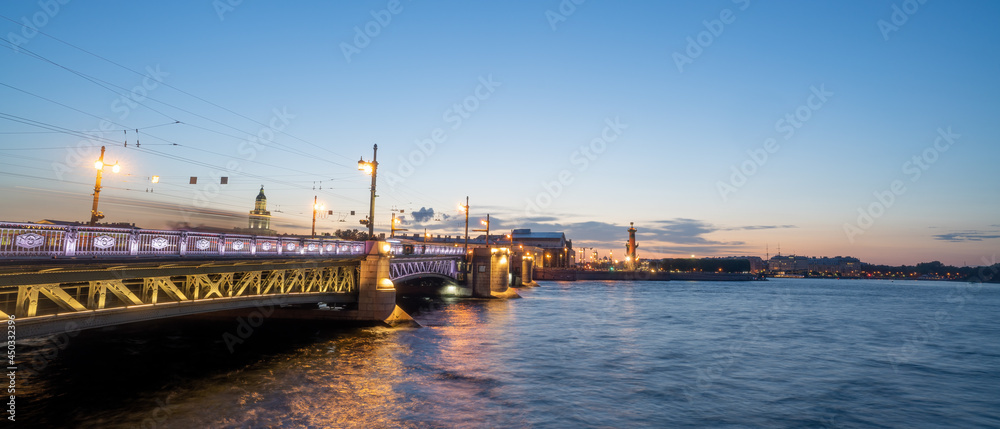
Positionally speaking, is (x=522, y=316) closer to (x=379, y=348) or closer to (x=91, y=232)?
(x=379, y=348)

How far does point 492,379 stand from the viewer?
2269 cm

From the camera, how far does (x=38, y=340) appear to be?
27.5 m

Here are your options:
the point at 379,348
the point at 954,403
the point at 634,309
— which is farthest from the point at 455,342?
the point at 634,309

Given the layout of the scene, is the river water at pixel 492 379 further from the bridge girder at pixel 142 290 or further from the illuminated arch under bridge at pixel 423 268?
the illuminated arch under bridge at pixel 423 268

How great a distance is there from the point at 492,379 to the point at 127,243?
14.1 metres

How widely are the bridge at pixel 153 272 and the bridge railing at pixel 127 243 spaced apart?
Result: 0.08ft

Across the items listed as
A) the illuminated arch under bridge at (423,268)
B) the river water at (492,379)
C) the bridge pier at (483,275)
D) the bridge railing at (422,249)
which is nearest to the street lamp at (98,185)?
the river water at (492,379)

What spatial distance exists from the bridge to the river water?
2401 millimetres

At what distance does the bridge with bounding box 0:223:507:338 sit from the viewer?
1472 cm

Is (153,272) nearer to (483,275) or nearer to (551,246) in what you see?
(483,275)

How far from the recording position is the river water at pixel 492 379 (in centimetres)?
1669

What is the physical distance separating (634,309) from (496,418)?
165ft

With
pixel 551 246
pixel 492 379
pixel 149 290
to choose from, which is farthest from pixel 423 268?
pixel 551 246

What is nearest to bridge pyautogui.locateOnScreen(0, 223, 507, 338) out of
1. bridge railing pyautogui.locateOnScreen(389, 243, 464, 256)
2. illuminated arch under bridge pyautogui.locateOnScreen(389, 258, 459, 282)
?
bridge railing pyautogui.locateOnScreen(389, 243, 464, 256)
